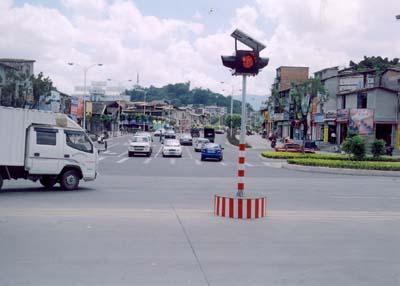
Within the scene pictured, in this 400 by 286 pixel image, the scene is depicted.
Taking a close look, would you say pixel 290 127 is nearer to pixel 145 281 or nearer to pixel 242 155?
pixel 242 155

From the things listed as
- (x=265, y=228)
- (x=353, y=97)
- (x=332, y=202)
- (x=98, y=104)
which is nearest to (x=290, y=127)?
(x=353, y=97)

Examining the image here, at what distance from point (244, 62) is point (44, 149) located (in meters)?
7.55

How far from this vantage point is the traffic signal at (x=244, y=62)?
13121 millimetres

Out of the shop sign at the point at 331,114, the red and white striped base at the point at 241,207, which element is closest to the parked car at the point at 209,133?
the shop sign at the point at 331,114

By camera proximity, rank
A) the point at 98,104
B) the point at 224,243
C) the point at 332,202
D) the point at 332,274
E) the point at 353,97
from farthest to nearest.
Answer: the point at 98,104 → the point at 353,97 → the point at 332,202 → the point at 224,243 → the point at 332,274

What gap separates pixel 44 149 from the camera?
17.1 metres

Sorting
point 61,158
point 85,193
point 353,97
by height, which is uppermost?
point 353,97

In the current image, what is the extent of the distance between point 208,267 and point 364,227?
548 centimetres

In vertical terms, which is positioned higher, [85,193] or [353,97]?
[353,97]

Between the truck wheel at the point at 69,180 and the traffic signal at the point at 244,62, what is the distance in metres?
7.54

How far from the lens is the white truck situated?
1655cm

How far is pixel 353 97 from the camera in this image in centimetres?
6025

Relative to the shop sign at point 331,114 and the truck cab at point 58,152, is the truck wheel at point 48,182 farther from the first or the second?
the shop sign at point 331,114

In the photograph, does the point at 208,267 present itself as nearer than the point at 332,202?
Yes
